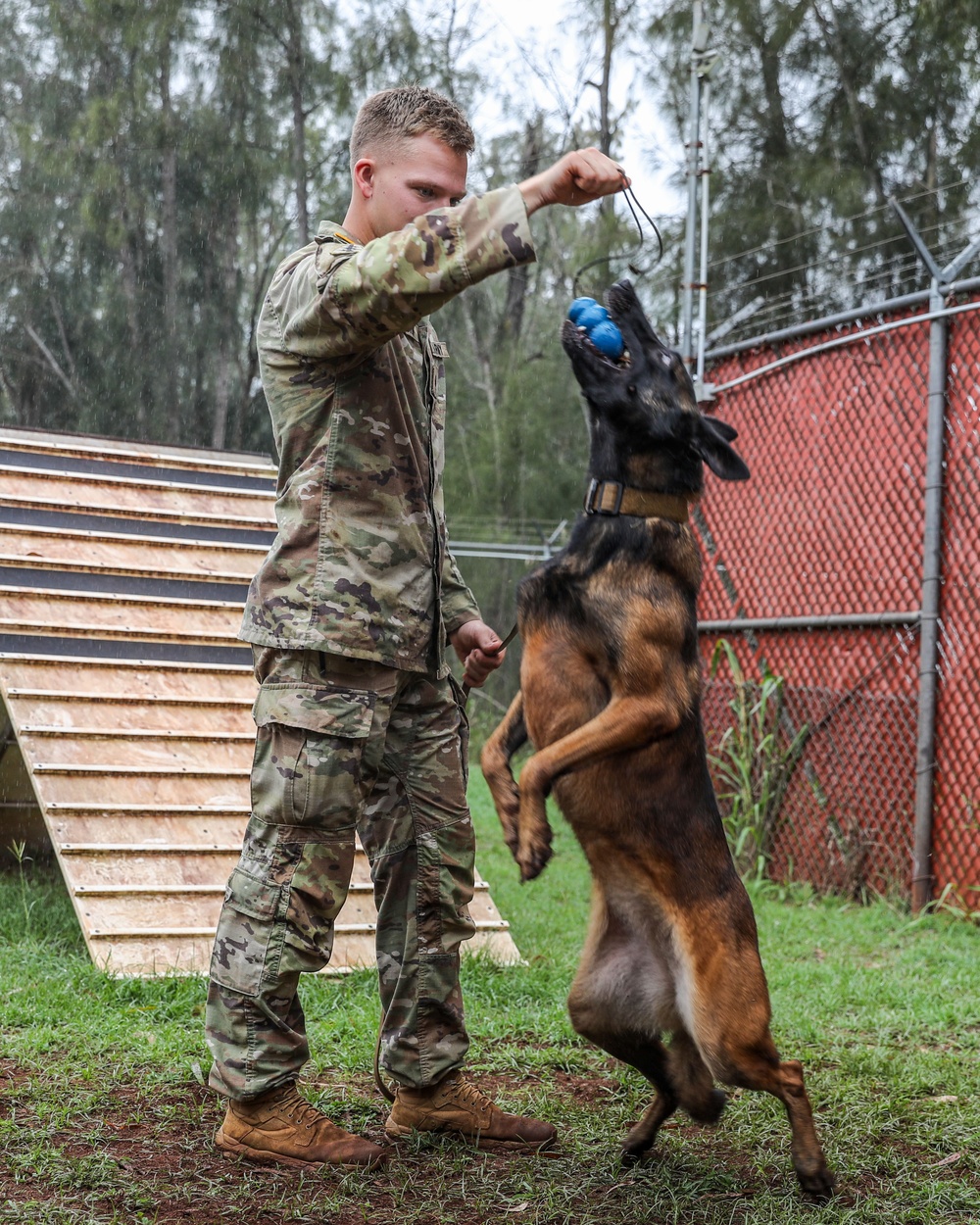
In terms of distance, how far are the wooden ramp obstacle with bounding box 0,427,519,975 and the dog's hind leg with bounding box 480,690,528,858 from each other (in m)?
1.68

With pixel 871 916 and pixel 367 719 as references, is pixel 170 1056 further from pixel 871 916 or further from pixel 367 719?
pixel 871 916

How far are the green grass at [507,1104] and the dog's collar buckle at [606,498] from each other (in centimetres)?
149

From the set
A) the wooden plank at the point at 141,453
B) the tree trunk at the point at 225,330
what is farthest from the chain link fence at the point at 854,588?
the tree trunk at the point at 225,330

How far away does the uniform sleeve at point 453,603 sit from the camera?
2938mm

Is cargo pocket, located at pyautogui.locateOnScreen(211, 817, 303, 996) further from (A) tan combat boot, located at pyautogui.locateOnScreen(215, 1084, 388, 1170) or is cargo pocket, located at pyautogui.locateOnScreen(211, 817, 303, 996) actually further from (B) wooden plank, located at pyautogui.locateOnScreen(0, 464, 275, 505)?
(B) wooden plank, located at pyautogui.locateOnScreen(0, 464, 275, 505)

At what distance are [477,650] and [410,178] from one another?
1.08 meters

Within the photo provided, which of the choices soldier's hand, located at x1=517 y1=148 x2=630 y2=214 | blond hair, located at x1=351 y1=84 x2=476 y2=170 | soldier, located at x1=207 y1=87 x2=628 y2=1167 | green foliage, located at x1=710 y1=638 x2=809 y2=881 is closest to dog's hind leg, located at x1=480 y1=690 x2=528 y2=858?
soldier, located at x1=207 y1=87 x2=628 y2=1167

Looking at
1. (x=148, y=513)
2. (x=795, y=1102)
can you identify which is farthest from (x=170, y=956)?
(x=148, y=513)

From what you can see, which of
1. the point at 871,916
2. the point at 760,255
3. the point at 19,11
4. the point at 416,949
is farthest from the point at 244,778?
the point at 19,11

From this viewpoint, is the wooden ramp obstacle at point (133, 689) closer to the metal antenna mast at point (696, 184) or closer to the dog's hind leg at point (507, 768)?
the dog's hind leg at point (507, 768)

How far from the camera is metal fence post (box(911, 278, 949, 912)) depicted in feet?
18.7

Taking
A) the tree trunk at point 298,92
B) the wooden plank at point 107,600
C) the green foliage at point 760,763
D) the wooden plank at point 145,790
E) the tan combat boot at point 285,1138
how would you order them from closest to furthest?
the tan combat boot at point 285,1138, the wooden plank at point 145,790, the wooden plank at point 107,600, the green foliage at point 760,763, the tree trunk at point 298,92

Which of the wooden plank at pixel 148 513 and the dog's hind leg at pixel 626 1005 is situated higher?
the wooden plank at pixel 148 513

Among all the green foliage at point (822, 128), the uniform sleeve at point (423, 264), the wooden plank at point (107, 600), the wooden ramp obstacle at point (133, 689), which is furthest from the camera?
the green foliage at point (822, 128)
